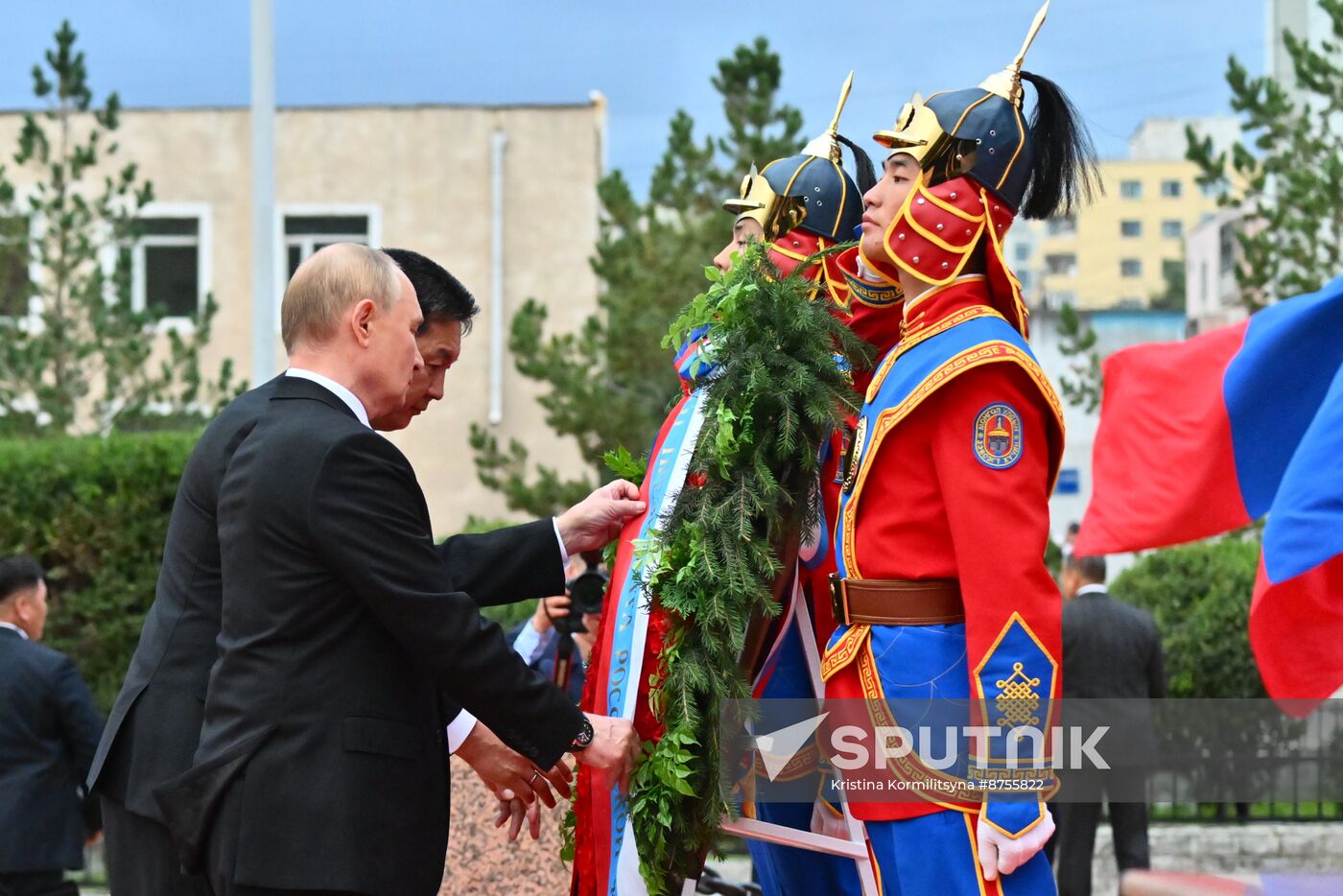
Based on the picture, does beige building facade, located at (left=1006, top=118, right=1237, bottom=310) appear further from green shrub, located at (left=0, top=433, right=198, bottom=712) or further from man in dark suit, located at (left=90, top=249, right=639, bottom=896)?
man in dark suit, located at (left=90, top=249, right=639, bottom=896)

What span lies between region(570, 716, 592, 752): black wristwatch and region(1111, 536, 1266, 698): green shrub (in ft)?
27.3

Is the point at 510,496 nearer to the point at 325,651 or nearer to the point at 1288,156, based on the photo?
the point at 1288,156

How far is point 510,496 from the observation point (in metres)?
15.2

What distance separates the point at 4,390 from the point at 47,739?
7972mm

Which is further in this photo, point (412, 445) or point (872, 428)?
point (412, 445)

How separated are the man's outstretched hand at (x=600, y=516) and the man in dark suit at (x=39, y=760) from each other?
311cm

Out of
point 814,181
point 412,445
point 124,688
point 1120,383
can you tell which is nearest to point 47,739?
point 124,688

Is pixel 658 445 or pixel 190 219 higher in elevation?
pixel 190 219

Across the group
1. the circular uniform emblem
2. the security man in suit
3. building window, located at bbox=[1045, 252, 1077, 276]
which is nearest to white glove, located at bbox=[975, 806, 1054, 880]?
the security man in suit

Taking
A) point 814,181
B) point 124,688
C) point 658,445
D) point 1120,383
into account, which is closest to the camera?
point 124,688

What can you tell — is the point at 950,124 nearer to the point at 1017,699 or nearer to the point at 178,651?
the point at 1017,699

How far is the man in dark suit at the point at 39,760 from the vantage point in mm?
6602

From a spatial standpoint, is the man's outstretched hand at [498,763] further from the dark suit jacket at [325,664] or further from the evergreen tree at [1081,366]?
A: the evergreen tree at [1081,366]

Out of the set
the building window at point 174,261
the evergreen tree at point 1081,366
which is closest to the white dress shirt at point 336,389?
the evergreen tree at point 1081,366
